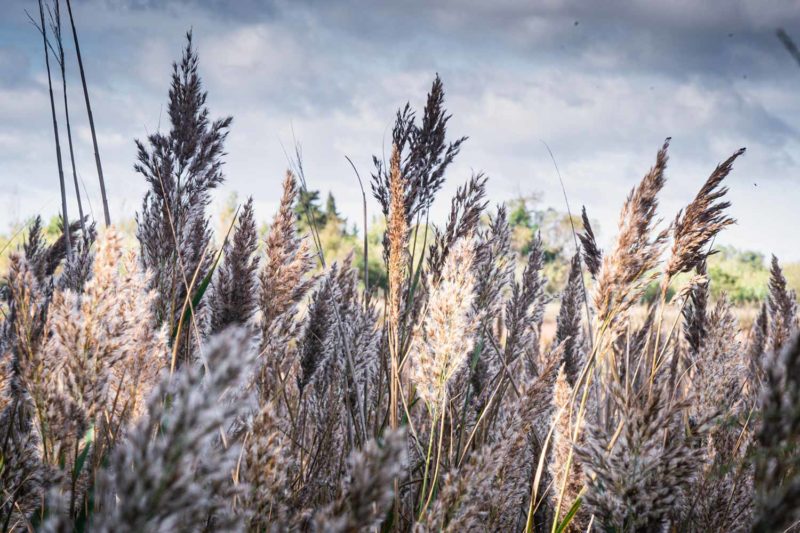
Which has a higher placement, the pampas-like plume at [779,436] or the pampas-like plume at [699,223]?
the pampas-like plume at [699,223]

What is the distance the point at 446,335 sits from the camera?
1.54 metres

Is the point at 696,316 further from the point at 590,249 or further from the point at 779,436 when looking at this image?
the point at 779,436

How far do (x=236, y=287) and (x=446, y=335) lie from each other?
112cm

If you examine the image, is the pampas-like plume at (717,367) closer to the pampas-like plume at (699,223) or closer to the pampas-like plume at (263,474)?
the pampas-like plume at (699,223)

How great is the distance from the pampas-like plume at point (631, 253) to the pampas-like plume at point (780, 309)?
2.12 metres

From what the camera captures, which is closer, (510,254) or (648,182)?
(648,182)

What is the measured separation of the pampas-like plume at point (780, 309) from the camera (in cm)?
341

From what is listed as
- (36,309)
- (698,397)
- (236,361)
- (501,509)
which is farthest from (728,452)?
(36,309)

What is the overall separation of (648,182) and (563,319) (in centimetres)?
224

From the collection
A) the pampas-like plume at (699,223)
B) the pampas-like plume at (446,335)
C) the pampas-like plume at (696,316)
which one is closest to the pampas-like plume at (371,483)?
the pampas-like plume at (446,335)

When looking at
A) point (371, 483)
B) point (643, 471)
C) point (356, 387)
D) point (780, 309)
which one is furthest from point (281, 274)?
point (780, 309)

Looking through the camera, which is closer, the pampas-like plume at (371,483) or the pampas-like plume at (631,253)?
the pampas-like plume at (371,483)

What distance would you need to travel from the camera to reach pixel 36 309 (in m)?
1.66

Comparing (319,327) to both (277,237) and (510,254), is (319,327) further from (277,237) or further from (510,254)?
(510,254)
